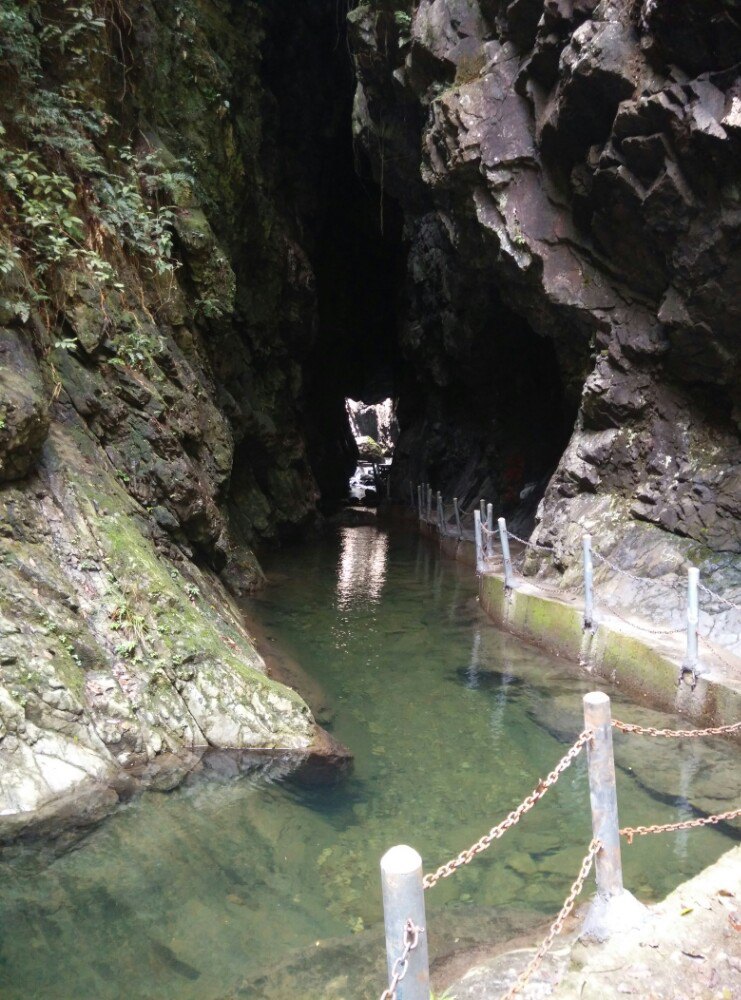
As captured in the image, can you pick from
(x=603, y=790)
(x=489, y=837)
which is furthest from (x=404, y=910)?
(x=603, y=790)

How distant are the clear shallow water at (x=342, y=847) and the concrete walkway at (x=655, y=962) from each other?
74cm

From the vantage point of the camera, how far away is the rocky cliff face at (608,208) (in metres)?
9.10

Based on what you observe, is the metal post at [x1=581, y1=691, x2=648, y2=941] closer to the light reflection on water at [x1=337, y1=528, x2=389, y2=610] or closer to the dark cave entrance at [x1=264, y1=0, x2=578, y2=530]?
the light reflection on water at [x1=337, y1=528, x2=389, y2=610]

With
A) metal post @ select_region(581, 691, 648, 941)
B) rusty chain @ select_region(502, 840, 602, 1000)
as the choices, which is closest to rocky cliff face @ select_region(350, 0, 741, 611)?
metal post @ select_region(581, 691, 648, 941)

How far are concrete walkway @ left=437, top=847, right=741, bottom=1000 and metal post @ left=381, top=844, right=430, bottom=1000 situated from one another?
1089mm

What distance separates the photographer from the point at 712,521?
9617mm

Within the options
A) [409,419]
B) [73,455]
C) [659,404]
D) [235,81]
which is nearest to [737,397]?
[659,404]

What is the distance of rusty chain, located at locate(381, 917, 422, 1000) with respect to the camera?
2.09 meters

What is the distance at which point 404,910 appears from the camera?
2.14 meters

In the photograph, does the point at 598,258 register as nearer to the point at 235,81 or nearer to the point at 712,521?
the point at 712,521

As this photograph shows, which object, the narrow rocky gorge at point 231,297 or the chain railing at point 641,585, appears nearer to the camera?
the narrow rocky gorge at point 231,297

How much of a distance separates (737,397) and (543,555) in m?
3.97

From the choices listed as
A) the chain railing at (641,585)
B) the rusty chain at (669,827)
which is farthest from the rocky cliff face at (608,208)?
the rusty chain at (669,827)

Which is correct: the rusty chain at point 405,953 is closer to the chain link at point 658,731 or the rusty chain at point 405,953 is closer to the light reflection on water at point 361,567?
the chain link at point 658,731
